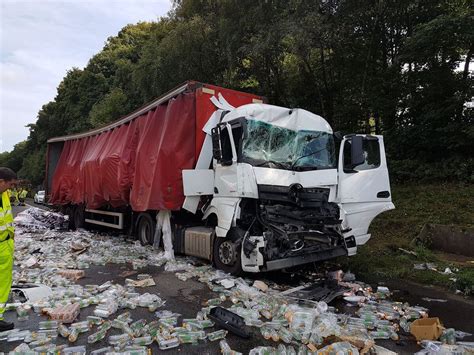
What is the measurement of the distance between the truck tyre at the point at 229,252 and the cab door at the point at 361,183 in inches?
67.9

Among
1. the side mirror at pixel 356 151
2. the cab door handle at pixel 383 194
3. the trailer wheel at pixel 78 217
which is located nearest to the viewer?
the side mirror at pixel 356 151

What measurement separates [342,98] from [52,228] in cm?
1089

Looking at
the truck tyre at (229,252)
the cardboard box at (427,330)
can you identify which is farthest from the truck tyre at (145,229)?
the cardboard box at (427,330)

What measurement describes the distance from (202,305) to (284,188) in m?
2.05

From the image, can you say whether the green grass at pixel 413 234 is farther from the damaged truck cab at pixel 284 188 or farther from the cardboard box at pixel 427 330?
the cardboard box at pixel 427 330

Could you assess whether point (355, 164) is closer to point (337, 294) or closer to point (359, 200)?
point (359, 200)

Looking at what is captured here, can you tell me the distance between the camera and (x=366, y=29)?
1216 centimetres

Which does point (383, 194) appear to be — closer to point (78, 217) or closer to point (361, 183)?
point (361, 183)

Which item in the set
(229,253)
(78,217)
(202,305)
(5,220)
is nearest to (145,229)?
(229,253)

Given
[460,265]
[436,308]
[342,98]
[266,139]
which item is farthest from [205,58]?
[436,308]

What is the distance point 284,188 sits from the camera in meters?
5.65

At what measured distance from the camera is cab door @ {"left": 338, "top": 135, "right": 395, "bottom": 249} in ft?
19.9

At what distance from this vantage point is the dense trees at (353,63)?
1065cm

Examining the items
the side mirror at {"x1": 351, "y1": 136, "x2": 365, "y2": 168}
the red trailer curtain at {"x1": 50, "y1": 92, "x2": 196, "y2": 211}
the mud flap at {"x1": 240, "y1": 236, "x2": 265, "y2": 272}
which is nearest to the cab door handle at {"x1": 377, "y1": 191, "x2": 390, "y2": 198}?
the side mirror at {"x1": 351, "y1": 136, "x2": 365, "y2": 168}
